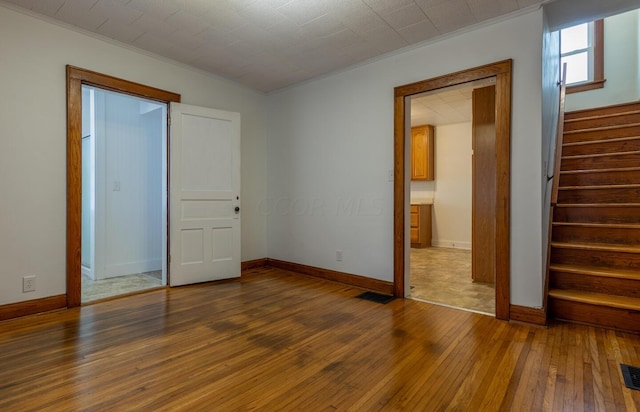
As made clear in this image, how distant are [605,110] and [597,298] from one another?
11.6 ft

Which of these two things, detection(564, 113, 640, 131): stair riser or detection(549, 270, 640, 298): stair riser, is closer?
detection(549, 270, 640, 298): stair riser

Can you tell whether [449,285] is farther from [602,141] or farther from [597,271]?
[602,141]

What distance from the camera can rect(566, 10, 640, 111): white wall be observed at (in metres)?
4.91

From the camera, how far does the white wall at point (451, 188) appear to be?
6695 millimetres

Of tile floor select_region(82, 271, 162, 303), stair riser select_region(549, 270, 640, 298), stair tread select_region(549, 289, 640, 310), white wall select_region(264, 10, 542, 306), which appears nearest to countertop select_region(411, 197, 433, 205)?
white wall select_region(264, 10, 542, 306)

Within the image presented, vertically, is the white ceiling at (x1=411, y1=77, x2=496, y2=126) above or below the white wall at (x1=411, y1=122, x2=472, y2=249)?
above

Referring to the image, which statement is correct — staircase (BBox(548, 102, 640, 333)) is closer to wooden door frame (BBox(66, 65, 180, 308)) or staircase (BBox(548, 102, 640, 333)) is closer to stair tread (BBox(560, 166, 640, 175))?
stair tread (BBox(560, 166, 640, 175))

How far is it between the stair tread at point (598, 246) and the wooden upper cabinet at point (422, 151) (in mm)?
3963

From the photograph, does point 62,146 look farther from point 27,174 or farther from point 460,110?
point 460,110

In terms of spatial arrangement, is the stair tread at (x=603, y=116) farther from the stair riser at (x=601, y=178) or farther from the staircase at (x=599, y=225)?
the stair riser at (x=601, y=178)

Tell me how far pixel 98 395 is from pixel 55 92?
8.93 feet

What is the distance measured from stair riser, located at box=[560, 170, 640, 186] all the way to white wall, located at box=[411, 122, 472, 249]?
107 inches

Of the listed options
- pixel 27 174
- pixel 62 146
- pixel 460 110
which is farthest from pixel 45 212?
pixel 460 110

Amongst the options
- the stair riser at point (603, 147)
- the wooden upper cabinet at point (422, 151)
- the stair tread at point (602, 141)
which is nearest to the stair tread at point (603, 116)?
the stair tread at point (602, 141)
